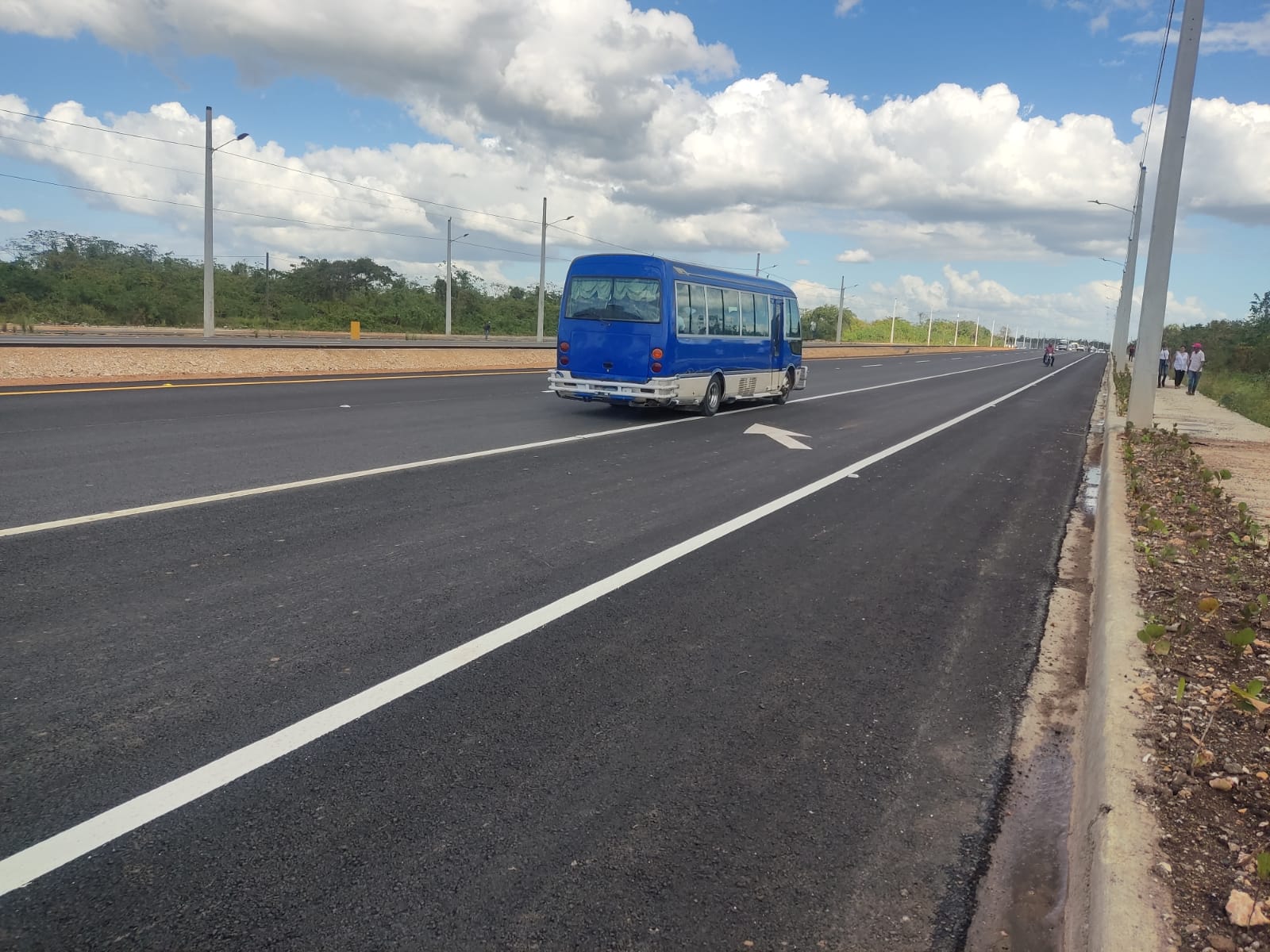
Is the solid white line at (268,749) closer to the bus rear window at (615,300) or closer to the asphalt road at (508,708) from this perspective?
the asphalt road at (508,708)

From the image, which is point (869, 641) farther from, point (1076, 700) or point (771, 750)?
point (771, 750)

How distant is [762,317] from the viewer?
19.7m

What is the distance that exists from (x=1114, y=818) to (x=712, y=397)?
49.0ft

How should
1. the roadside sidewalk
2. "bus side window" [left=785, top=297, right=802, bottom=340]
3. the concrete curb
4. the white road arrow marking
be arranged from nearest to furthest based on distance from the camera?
the concrete curb, the roadside sidewalk, the white road arrow marking, "bus side window" [left=785, top=297, right=802, bottom=340]

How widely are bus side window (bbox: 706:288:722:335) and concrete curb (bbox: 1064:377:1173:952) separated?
1228 cm

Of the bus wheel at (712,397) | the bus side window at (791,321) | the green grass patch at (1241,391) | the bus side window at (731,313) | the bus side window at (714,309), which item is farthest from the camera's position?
the green grass patch at (1241,391)

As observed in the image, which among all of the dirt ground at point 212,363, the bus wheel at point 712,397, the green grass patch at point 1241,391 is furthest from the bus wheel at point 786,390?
the green grass patch at point 1241,391

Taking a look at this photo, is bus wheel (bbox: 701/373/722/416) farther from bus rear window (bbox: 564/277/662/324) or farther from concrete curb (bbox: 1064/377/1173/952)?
concrete curb (bbox: 1064/377/1173/952)

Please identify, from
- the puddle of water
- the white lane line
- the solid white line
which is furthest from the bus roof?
the puddle of water

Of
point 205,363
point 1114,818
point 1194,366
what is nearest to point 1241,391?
point 1194,366

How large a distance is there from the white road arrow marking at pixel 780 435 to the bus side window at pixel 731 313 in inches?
101

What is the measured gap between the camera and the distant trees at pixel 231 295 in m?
57.2

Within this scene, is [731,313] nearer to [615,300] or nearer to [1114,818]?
[615,300]

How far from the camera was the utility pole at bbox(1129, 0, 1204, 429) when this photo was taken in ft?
49.4
